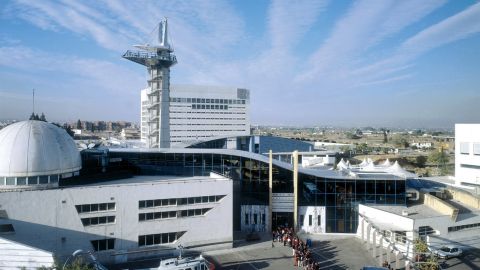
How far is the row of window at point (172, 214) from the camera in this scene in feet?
73.8

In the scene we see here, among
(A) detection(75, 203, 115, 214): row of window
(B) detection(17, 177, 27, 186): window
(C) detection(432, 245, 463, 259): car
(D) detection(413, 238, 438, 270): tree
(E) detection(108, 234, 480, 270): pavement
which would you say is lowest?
(E) detection(108, 234, 480, 270): pavement

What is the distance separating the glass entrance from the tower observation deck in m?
15.6

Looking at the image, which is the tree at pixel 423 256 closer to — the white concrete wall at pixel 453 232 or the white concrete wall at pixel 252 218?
the white concrete wall at pixel 453 232

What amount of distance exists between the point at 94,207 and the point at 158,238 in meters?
4.27

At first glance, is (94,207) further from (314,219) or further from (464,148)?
(464,148)

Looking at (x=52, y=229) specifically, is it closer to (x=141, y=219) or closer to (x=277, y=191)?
(x=141, y=219)

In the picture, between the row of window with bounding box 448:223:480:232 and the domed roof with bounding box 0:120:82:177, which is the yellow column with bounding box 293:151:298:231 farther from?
the domed roof with bounding box 0:120:82:177

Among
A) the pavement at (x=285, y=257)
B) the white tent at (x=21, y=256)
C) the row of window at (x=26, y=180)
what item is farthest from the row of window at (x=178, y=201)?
the white tent at (x=21, y=256)

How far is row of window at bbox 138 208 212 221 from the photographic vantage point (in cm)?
2248

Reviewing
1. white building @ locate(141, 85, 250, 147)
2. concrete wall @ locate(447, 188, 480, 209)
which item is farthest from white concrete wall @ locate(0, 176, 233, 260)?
white building @ locate(141, 85, 250, 147)

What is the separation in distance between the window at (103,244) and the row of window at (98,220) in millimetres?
1012

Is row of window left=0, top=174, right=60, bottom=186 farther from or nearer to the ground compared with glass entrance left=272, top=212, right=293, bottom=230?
farther from the ground

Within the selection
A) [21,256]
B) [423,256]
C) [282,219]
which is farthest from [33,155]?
[423,256]

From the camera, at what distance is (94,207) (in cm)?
2133
